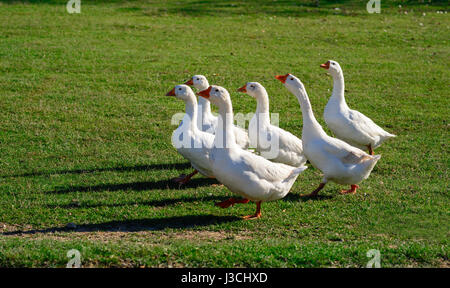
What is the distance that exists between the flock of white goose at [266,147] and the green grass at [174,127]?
0.46 metres

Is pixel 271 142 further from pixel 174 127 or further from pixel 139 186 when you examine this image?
pixel 174 127

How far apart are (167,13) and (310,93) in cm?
1068

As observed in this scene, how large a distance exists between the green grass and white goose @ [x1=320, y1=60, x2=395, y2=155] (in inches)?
20.5

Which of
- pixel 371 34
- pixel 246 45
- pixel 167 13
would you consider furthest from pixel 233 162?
pixel 167 13

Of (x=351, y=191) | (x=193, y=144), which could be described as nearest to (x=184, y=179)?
(x=193, y=144)

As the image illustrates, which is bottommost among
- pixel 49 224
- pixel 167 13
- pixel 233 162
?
pixel 49 224

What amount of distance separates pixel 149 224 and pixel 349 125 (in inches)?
154

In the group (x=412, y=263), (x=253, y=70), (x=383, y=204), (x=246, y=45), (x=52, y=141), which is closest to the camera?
(x=412, y=263)

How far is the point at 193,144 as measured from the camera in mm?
8797

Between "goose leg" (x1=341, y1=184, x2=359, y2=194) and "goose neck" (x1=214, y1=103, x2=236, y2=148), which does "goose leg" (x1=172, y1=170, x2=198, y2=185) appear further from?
"goose leg" (x1=341, y1=184, x2=359, y2=194)

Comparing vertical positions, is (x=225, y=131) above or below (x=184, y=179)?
above

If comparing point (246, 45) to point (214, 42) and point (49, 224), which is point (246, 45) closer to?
point (214, 42)

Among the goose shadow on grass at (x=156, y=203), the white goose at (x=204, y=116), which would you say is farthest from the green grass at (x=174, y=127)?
the white goose at (x=204, y=116)

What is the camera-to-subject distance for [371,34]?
68.6 ft
